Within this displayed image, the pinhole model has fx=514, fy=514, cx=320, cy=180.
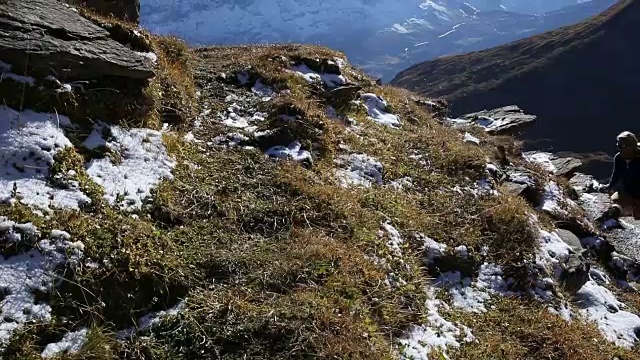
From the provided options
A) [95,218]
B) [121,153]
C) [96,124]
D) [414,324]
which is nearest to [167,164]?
[121,153]

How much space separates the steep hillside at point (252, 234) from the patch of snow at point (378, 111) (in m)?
0.93

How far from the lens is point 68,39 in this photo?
712 cm

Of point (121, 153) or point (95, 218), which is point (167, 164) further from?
point (95, 218)

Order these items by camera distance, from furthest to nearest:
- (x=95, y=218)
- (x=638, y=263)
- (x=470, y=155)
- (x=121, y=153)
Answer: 1. (x=638, y=263)
2. (x=470, y=155)
3. (x=121, y=153)
4. (x=95, y=218)

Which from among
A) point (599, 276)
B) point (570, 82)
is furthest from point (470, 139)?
point (570, 82)

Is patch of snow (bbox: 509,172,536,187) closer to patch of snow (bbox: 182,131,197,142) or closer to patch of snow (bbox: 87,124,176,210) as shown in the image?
patch of snow (bbox: 182,131,197,142)

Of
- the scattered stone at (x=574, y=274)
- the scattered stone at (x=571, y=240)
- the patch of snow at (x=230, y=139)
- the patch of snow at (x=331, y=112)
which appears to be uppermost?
the patch of snow at (x=230, y=139)

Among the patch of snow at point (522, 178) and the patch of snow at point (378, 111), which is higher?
the patch of snow at point (378, 111)

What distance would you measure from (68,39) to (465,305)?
659 cm

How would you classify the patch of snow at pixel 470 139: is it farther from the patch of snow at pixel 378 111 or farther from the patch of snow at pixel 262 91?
the patch of snow at pixel 262 91

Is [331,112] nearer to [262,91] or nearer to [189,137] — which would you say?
[262,91]

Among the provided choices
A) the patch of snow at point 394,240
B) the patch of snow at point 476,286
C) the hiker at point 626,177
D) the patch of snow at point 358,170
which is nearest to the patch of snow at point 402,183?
the patch of snow at point 358,170

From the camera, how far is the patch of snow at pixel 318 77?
1227 centimetres

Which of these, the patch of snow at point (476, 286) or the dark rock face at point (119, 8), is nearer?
the patch of snow at point (476, 286)
